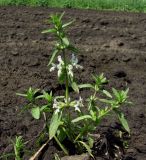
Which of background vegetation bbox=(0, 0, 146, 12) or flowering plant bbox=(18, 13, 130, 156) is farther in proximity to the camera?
background vegetation bbox=(0, 0, 146, 12)

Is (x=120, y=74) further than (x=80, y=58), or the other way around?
(x=80, y=58)

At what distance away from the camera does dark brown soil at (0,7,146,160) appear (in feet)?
15.0

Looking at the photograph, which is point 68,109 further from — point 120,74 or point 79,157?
point 120,74

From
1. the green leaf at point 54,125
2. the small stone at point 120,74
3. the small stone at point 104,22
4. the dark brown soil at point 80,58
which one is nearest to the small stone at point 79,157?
the dark brown soil at point 80,58

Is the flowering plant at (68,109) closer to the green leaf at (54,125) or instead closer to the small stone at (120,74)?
the green leaf at (54,125)

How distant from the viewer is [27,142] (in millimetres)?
4305

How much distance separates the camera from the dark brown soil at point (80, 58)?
15.0 feet

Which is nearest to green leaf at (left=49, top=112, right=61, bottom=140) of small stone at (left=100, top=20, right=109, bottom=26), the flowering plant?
the flowering plant

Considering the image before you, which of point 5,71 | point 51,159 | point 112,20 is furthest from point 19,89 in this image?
point 112,20

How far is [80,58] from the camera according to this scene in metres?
5.88

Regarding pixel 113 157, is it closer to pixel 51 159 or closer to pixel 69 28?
pixel 51 159

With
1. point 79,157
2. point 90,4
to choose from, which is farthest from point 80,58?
point 90,4

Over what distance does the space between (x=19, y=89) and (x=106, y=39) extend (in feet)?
5.76

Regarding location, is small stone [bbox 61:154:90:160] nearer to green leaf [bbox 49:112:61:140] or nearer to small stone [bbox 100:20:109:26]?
green leaf [bbox 49:112:61:140]
